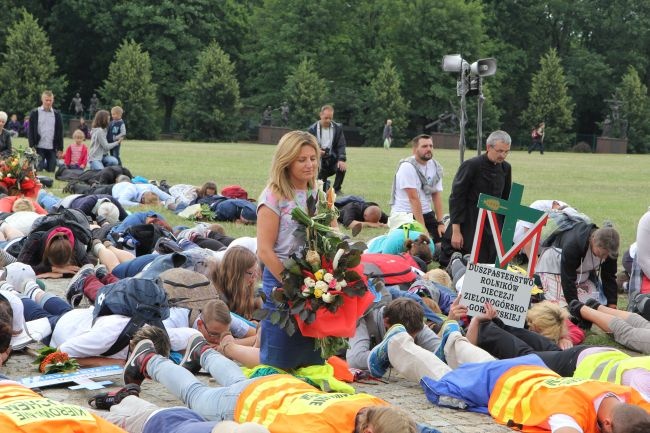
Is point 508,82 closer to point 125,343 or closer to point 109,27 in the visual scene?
point 109,27

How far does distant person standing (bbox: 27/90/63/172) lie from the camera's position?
72.1 ft

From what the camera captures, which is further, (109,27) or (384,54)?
(384,54)

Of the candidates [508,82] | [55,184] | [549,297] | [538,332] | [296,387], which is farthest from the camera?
[508,82]

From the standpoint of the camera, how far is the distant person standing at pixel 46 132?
72.1ft

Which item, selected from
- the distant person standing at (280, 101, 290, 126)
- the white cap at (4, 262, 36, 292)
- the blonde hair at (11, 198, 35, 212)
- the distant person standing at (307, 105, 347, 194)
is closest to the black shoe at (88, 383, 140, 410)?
the white cap at (4, 262, 36, 292)

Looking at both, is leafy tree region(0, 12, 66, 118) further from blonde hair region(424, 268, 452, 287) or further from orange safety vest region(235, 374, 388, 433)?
orange safety vest region(235, 374, 388, 433)

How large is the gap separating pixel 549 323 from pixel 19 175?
28.8ft

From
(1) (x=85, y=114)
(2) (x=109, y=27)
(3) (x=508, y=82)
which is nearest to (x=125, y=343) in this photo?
(1) (x=85, y=114)

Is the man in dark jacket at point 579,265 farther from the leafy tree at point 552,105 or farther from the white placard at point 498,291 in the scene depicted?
the leafy tree at point 552,105

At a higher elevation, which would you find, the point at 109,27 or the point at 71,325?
the point at 109,27

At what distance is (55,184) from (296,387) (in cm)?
1532

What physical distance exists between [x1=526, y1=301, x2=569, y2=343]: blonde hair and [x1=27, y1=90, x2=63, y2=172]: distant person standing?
1596 centimetres

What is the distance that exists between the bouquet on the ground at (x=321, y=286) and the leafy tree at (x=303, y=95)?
5977 cm

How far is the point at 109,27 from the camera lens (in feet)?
225
